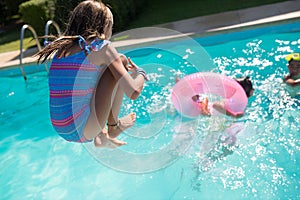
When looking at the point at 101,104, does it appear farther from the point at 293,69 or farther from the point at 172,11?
the point at 172,11

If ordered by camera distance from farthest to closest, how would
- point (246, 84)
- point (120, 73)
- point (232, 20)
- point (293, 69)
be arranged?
1. point (232, 20)
2. point (293, 69)
3. point (246, 84)
4. point (120, 73)

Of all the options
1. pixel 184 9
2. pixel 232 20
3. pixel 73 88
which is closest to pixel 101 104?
pixel 73 88

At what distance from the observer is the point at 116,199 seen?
4652mm

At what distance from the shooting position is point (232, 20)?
29.2 feet

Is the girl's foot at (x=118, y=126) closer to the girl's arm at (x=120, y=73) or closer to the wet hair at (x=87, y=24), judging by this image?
the girl's arm at (x=120, y=73)

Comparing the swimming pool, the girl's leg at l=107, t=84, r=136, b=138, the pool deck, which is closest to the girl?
the girl's leg at l=107, t=84, r=136, b=138

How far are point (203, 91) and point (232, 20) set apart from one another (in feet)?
17.4

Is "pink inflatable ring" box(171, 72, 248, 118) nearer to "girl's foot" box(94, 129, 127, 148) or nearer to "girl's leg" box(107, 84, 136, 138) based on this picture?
"girl's leg" box(107, 84, 136, 138)

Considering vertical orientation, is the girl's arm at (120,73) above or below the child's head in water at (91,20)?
below

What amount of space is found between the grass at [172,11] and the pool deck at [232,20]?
56 centimetres

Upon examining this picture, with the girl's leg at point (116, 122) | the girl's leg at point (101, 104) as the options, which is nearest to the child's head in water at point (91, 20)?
the girl's leg at point (101, 104)

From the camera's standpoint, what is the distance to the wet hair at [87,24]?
245 centimetres

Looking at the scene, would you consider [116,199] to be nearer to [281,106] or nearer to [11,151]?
[11,151]

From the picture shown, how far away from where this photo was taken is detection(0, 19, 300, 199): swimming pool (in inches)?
140
